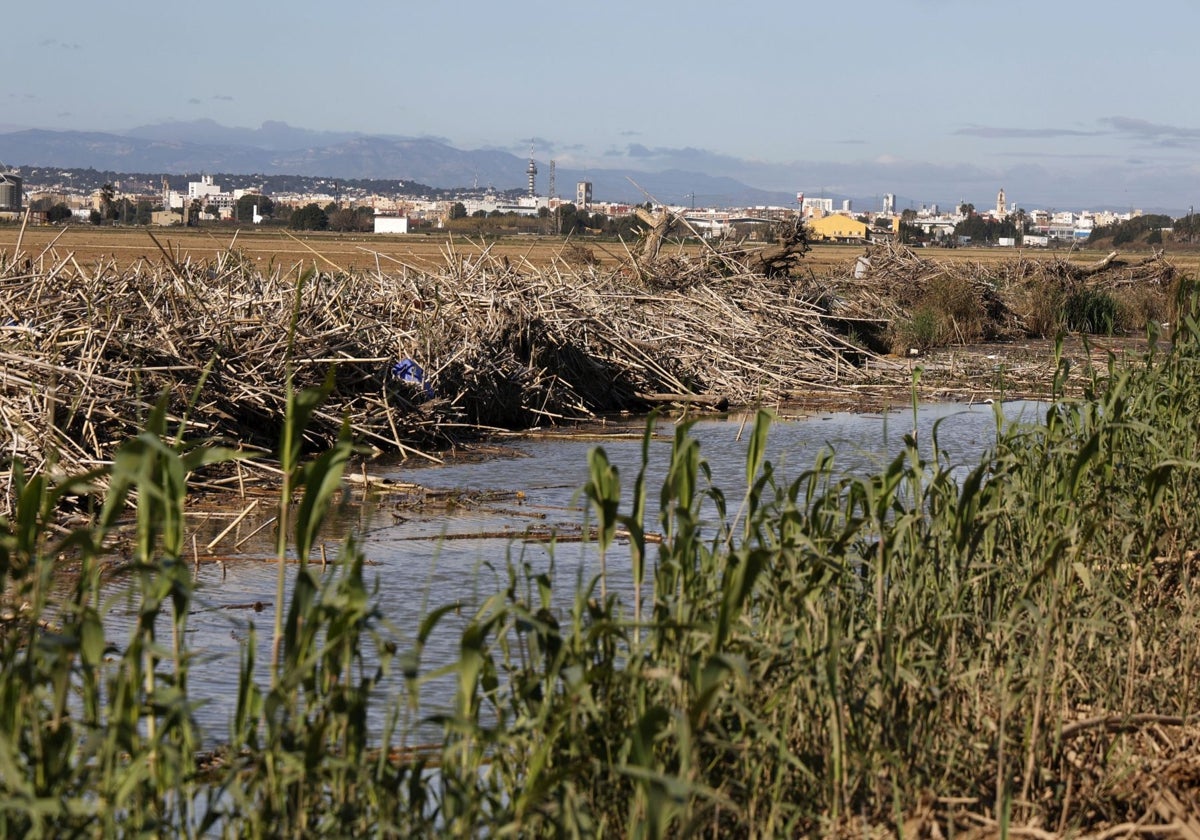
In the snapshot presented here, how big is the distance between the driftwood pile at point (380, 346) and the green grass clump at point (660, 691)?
2663 millimetres

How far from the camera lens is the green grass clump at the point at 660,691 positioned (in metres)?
2.92

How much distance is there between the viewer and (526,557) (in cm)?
743

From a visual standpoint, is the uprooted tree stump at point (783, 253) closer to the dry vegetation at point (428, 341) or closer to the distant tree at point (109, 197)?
the dry vegetation at point (428, 341)

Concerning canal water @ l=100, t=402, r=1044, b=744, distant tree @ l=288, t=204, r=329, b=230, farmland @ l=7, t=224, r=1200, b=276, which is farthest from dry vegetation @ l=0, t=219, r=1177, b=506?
distant tree @ l=288, t=204, r=329, b=230

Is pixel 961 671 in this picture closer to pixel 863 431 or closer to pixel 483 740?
pixel 483 740

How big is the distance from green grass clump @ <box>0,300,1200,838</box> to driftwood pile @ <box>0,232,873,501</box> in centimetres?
266

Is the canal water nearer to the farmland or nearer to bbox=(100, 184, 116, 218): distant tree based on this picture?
the farmland

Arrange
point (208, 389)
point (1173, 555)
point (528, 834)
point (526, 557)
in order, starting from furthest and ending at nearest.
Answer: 1. point (208, 389)
2. point (526, 557)
3. point (1173, 555)
4. point (528, 834)

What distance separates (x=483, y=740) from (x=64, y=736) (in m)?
0.82

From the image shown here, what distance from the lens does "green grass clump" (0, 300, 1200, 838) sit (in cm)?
292

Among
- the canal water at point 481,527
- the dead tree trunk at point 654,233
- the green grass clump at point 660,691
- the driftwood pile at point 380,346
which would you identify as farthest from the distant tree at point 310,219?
the green grass clump at point 660,691

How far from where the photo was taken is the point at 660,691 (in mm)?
3574

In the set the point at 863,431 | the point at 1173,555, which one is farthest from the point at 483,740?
the point at 863,431

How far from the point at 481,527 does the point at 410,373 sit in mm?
3819
